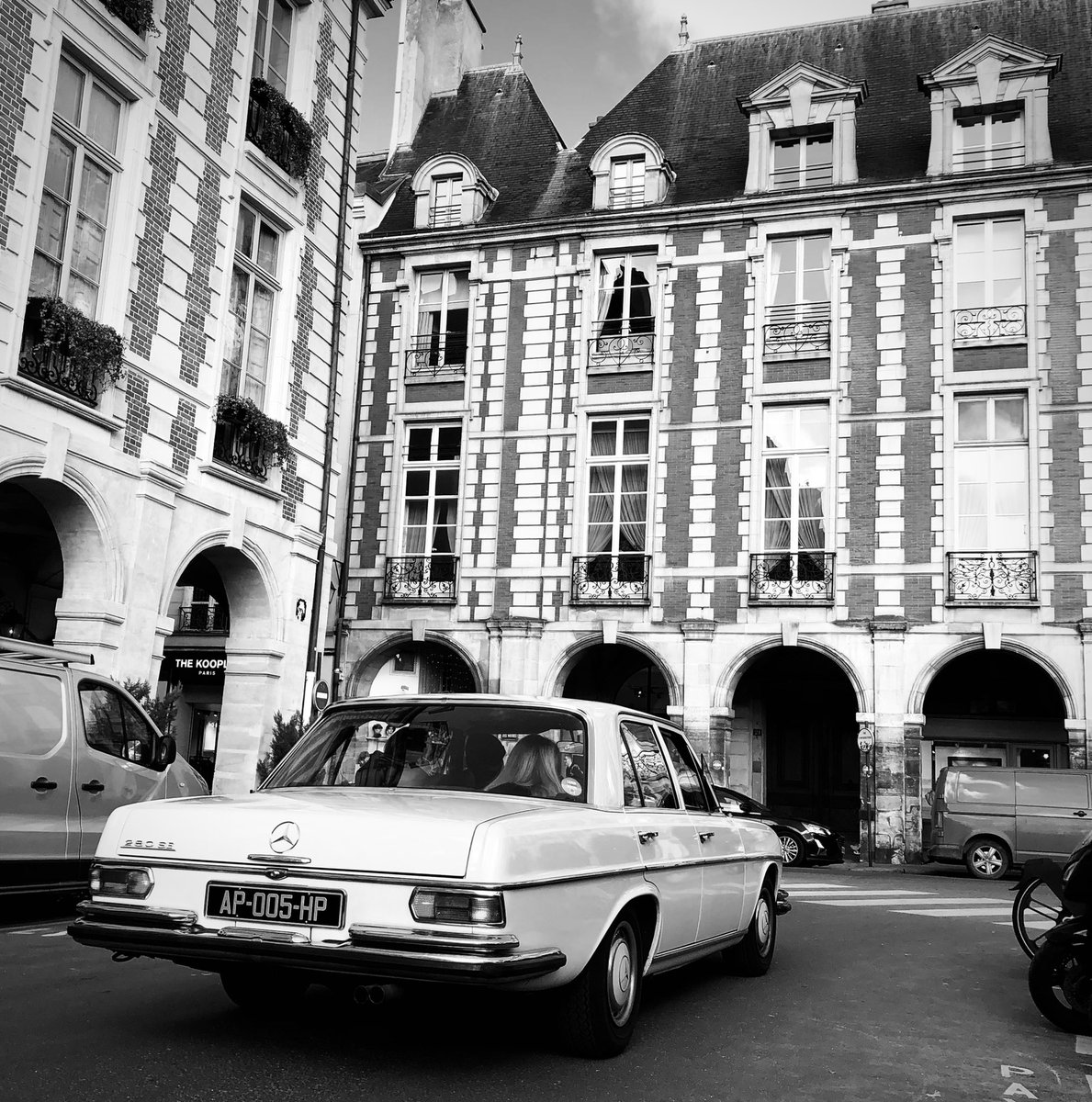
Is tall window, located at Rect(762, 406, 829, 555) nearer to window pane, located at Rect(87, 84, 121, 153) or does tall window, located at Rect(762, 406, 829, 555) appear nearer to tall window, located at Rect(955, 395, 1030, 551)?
tall window, located at Rect(955, 395, 1030, 551)

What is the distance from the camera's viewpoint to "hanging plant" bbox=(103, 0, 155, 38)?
→ 13062 mm

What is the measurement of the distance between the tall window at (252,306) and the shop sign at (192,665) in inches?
622

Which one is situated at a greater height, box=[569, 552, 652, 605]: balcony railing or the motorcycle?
box=[569, 552, 652, 605]: balcony railing

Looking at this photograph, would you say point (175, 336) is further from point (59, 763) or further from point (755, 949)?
point (755, 949)

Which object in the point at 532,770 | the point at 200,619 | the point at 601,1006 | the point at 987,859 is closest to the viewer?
the point at 601,1006

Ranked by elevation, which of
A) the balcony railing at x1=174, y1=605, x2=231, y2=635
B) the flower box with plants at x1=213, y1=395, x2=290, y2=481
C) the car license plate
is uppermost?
the flower box with plants at x1=213, y1=395, x2=290, y2=481

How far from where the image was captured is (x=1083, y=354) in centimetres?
2128

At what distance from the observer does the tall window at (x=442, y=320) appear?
25.7m

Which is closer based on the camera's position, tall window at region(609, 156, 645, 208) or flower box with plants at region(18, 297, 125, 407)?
flower box with plants at region(18, 297, 125, 407)

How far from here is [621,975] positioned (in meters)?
5.00

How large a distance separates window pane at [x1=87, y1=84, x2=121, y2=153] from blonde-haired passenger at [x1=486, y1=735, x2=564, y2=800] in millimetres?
10288

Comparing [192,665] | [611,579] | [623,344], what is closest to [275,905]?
[611,579]

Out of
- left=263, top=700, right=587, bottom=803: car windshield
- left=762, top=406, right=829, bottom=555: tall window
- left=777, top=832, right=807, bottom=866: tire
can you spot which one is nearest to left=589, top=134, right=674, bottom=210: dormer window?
left=762, top=406, right=829, bottom=555: tall window

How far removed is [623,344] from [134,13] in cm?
1249
